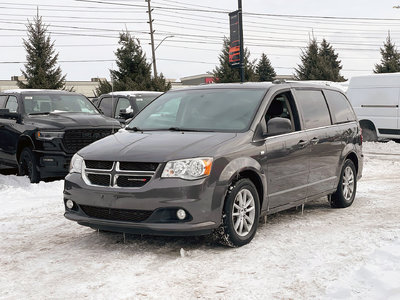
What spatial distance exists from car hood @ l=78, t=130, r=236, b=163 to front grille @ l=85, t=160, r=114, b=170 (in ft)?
0.13

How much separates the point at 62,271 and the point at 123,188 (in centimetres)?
93

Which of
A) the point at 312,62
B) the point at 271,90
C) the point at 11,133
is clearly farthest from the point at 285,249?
the point at 312,62

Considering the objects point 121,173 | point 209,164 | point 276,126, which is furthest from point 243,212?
point 121,173

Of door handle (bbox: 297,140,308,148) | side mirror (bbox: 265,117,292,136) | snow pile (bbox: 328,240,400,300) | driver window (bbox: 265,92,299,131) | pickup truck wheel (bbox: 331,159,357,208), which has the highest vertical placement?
driver window (bbox: 265,92,299,131)

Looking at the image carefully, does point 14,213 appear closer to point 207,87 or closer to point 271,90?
point 207,87

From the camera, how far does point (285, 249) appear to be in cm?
558

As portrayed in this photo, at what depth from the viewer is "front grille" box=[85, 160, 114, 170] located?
551cm

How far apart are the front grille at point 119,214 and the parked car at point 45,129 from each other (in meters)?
4.82

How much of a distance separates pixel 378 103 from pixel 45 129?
1129 cm

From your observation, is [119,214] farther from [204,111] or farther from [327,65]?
[327,65]

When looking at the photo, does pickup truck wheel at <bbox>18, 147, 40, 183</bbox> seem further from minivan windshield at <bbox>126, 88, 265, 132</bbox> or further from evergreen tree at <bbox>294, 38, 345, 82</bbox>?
evergreen tree at <bbox>294, 38, 345, 82</bbox>

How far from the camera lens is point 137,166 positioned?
5363mm

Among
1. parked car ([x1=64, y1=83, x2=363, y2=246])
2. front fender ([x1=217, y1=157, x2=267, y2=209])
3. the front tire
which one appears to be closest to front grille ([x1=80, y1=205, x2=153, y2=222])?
parked car ([x1=64, y1=83, x2=363, y2=246])

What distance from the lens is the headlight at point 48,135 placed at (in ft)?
33.9
